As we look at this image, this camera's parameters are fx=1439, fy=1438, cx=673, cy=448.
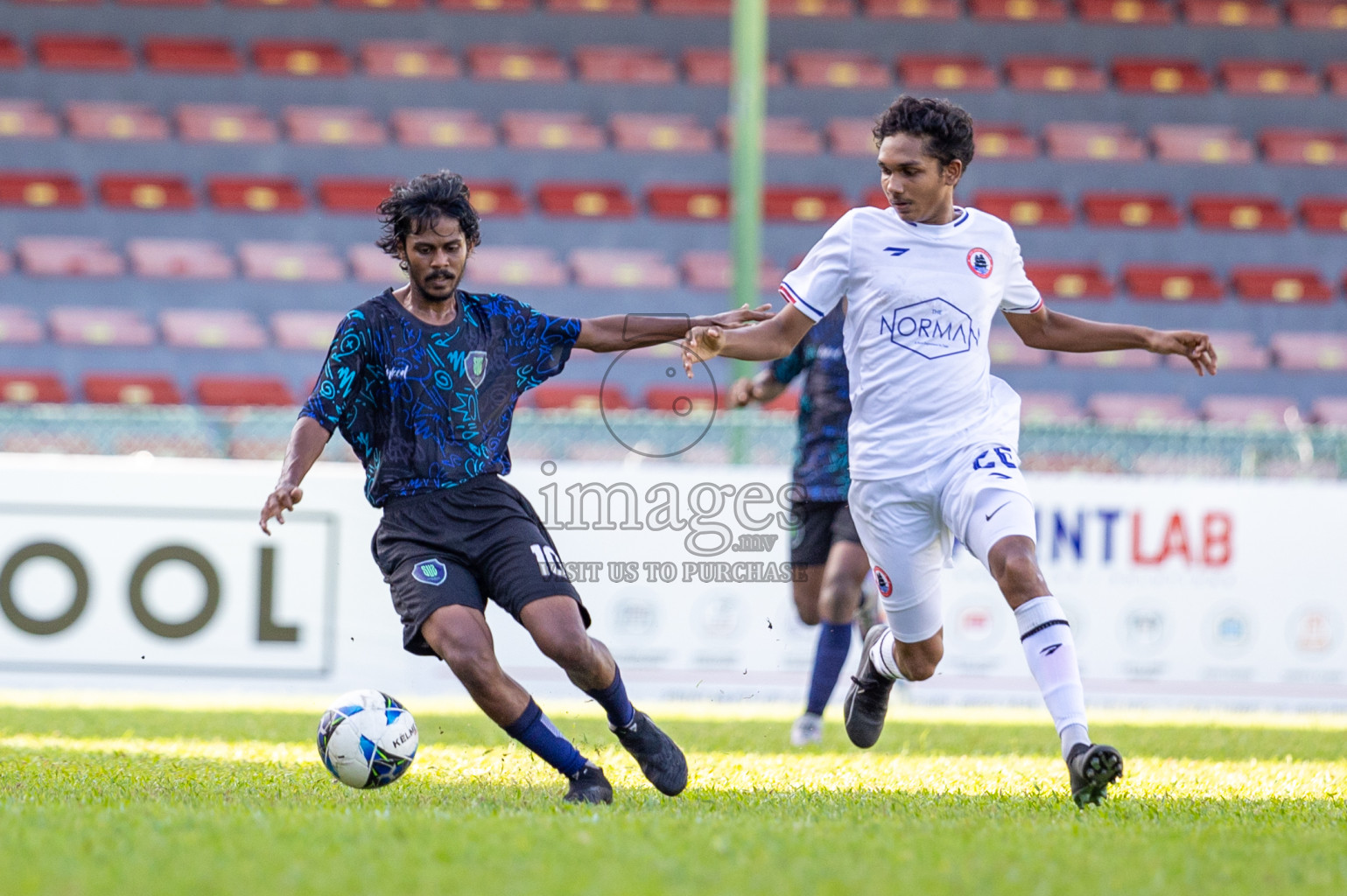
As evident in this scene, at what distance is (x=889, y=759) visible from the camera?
19.1ft

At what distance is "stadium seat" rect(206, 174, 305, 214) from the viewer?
17.3 metres

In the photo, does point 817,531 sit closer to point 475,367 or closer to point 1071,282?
point 475,367

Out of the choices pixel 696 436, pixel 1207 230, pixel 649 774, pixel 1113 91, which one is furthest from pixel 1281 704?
pixel 1113 91

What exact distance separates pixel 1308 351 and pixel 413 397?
14.8 m

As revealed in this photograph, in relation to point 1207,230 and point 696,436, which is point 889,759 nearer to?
point 696,436

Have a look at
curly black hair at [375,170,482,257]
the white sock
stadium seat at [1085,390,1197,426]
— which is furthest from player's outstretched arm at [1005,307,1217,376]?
stadium seat at [1085,390,1197,426]

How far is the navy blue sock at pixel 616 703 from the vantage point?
4344 millimetres

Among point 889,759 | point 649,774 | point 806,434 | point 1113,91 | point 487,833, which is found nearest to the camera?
point 487,833

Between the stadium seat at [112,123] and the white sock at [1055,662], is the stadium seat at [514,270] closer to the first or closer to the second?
the stadium seat at [112,123]

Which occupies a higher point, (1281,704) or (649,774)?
(649,774)

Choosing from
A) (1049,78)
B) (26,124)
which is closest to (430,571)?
(26,124)

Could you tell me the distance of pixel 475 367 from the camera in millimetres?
4527

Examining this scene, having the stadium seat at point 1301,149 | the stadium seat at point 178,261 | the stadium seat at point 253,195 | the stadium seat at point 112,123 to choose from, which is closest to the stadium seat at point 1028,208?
the stadium seat at point 1301,149

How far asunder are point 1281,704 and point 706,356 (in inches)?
257
